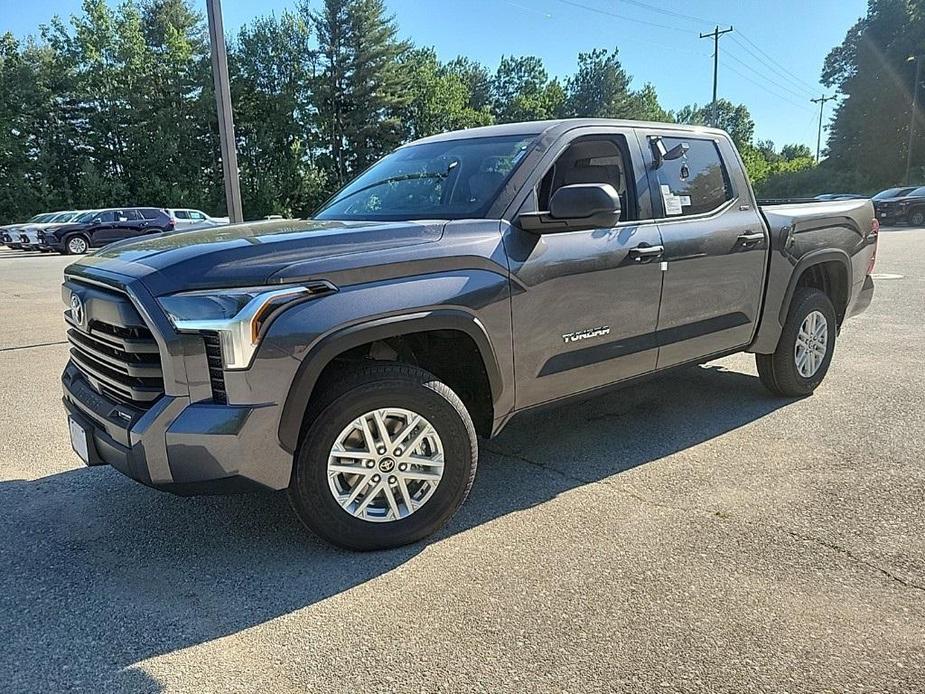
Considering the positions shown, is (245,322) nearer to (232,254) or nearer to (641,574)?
(232,254)

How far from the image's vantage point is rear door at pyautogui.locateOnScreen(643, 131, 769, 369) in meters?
4.18

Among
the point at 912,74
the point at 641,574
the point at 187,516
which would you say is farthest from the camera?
the point at 912,74

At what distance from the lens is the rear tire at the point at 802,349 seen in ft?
16.7

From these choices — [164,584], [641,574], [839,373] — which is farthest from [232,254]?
[839,373]

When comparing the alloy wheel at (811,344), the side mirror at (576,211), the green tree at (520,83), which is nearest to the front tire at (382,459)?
the side mirror at (576,211)

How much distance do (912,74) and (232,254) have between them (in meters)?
61.6

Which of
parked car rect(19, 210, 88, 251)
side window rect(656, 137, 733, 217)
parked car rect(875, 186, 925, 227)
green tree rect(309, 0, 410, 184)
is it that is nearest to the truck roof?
side window rect(656, 137, 733, 217)

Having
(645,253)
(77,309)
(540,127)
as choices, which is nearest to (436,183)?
(540,127)

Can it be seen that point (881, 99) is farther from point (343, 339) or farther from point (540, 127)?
point (343, 339)

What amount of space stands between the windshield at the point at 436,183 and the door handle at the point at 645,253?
81cm

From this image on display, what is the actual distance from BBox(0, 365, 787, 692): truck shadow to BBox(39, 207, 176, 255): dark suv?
22.7 m

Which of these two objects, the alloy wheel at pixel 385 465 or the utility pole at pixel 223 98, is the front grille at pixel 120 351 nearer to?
the alloy wheel at pixel 385 465

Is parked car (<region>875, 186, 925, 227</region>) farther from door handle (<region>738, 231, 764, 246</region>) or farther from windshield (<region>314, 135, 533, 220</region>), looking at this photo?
windshield (<region>314, 135, 533, 220</region>)

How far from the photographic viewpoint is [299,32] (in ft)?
146
